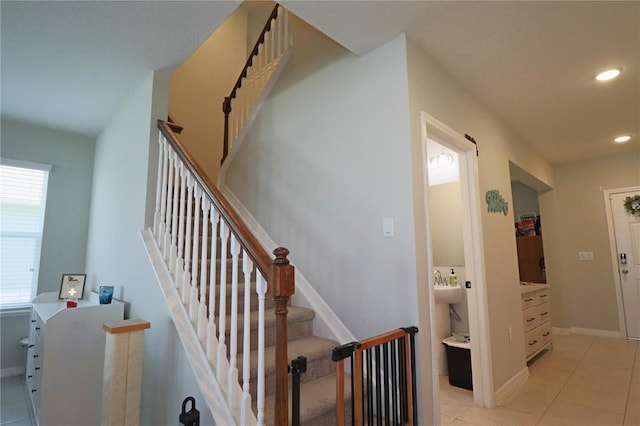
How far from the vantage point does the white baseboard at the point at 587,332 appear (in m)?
4.80

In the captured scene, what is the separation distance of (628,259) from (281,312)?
5668mm

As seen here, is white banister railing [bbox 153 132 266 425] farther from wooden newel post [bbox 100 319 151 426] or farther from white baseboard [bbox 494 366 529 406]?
white baseboard [bbox 494 366 529 406]

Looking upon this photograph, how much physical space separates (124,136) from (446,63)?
9.60 feet

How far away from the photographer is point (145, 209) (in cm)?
258

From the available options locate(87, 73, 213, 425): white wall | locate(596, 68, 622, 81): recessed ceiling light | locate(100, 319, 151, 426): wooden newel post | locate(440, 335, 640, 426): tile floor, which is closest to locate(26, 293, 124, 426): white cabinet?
locate(87, 73, 213, 425): white wall

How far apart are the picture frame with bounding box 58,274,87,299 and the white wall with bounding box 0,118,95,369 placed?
0.66 m

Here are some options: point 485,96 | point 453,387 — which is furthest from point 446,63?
point 453,387

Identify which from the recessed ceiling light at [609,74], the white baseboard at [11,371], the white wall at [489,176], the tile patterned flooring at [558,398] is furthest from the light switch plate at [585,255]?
the white baseboard at [11,371]

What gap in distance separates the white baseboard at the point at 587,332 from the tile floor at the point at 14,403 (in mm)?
6497

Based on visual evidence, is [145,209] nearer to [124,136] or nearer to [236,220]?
[124,136]

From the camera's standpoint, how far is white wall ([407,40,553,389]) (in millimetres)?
2189

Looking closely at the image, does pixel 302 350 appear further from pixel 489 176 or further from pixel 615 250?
pixel 615 250

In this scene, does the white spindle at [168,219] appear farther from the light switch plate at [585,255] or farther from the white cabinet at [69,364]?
the light switch plate at [585,255]

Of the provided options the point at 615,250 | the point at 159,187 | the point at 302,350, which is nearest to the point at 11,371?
the point at 159,187
